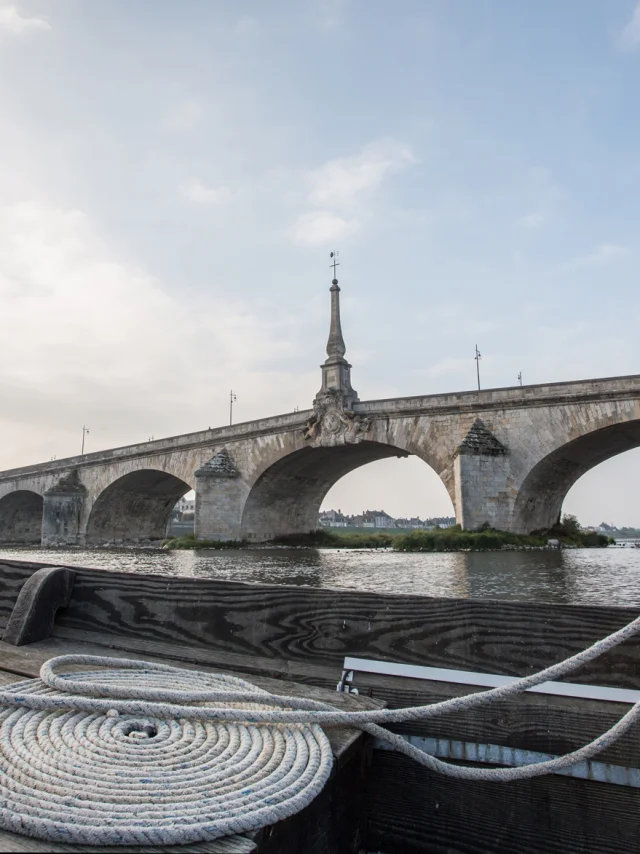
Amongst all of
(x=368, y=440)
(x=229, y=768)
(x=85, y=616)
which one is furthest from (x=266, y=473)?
(x=229, y=768)

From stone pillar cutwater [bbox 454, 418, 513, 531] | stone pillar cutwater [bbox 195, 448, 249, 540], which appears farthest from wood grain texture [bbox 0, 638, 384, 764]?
stone pillar cutwater [bbox 195, 448, 249, 540]

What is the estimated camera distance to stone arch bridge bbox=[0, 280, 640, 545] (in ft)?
61.8

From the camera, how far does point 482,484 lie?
19.1 metres

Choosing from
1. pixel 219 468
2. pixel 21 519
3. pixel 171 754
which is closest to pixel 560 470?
Answer: pixel 219 468

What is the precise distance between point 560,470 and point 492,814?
2017cm

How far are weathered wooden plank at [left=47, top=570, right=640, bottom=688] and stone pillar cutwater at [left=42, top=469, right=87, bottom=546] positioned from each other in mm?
33715

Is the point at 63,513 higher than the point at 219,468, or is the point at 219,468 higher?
the point at 219,468

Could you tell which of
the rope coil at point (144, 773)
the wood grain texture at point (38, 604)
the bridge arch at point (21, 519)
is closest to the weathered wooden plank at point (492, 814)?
the rope coil at point (144, 773)

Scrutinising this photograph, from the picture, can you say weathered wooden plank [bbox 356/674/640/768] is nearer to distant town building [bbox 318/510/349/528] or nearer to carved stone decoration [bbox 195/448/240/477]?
carved stone decoration [bbox 195/448/240/477]

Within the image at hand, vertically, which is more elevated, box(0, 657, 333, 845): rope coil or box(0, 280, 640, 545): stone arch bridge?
box(0, 280, 640, 545): stone arch bridge

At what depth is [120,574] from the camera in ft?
10.1

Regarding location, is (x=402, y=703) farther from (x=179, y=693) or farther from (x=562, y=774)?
(x=179, y=693)

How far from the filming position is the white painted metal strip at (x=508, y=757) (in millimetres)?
1832

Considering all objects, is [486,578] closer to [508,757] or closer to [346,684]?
[346,684]
